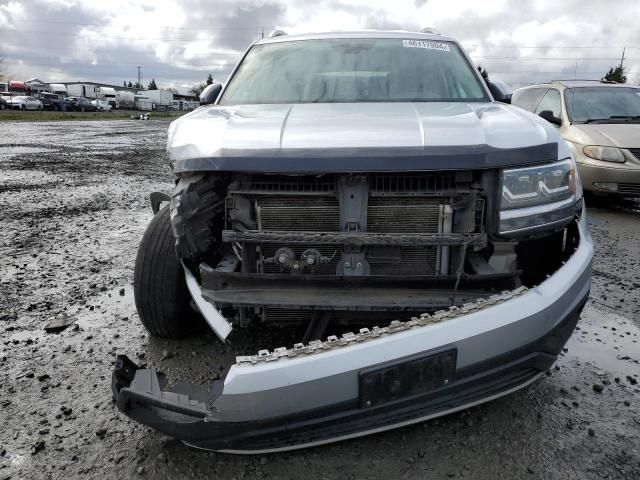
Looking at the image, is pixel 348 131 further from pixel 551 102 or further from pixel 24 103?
pixel 24 103

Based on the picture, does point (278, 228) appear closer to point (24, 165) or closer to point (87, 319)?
point (87, 319)

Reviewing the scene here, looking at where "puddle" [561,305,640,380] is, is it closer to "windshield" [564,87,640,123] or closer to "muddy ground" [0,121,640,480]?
"muddy ground" [0,121,640,480]

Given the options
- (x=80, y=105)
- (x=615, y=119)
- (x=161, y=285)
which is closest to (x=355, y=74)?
(x=161, y=285)

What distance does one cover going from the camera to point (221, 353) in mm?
2932

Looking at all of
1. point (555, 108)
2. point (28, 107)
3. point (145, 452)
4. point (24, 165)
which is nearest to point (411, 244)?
point (145, 452)

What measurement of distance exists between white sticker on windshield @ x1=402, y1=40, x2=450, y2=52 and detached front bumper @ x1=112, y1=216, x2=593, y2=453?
7.82 ft

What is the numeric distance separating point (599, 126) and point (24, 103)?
50751mm

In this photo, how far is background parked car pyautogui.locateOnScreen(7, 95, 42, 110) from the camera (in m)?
46.0

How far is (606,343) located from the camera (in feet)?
10.1

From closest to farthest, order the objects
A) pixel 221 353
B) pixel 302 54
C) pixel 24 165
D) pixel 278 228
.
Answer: pixel 278 228
pixel 221 353
pixel 302 54
pixel 24 165

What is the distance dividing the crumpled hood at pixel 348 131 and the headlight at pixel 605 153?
4.50 meters

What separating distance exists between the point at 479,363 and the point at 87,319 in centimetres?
253

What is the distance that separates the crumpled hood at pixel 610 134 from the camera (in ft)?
21.4

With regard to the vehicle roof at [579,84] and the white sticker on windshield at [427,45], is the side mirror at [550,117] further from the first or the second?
the white sticker on windshield at [427,45]
